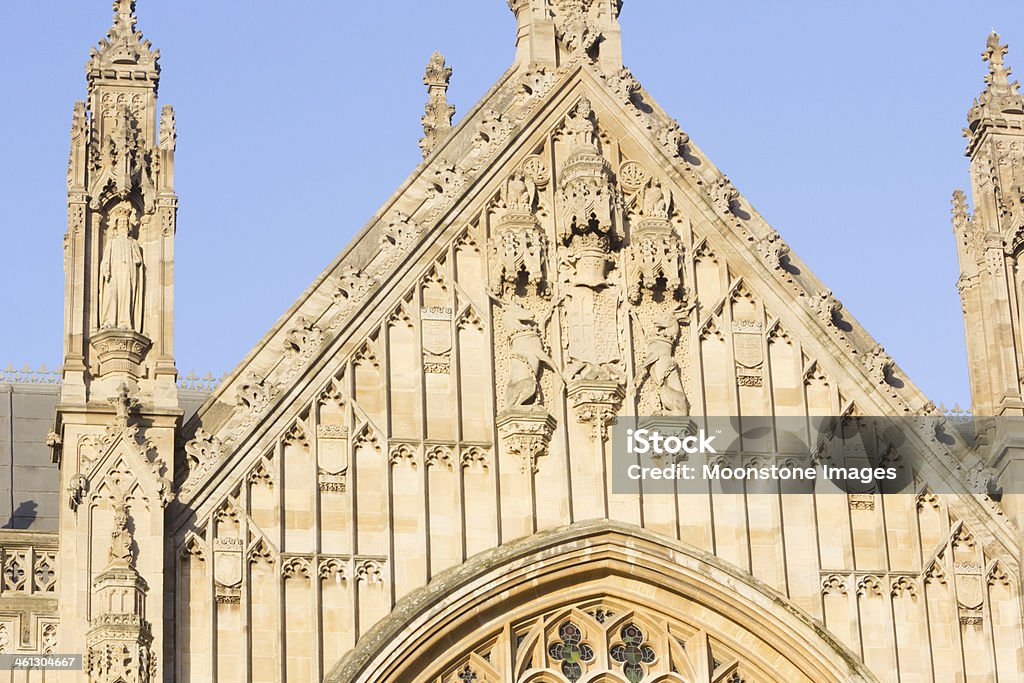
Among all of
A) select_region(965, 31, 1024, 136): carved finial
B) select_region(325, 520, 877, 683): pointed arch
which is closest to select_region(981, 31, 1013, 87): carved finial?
select_region(965, 31, 1024, 136): carved finial

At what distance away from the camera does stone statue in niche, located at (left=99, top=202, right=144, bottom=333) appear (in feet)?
103

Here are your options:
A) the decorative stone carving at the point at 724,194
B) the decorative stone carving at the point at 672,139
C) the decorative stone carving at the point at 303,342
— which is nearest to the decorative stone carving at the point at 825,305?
the decorative stone carving at the point at 724,194

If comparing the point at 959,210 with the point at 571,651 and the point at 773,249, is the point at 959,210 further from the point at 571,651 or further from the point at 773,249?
the point at 571,651

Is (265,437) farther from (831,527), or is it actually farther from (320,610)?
(831,527)

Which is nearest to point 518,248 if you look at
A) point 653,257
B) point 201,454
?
point 653,257

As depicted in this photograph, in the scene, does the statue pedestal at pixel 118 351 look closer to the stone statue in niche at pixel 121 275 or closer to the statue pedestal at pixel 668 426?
the stone statue in niche at pixel 121 275

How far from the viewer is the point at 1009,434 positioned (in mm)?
33188

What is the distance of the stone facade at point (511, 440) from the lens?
100 feet

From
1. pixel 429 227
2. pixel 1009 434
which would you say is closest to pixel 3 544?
pixel 429 227

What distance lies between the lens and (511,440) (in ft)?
105

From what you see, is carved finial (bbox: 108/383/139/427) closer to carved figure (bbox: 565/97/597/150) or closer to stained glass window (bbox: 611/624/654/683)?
stained glass window (bbox: 611/624/654/683)

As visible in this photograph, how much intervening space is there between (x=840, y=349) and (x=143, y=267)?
8.60 metres

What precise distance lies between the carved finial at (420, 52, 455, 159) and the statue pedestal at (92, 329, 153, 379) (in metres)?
9.37

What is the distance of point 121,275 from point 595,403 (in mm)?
5797
